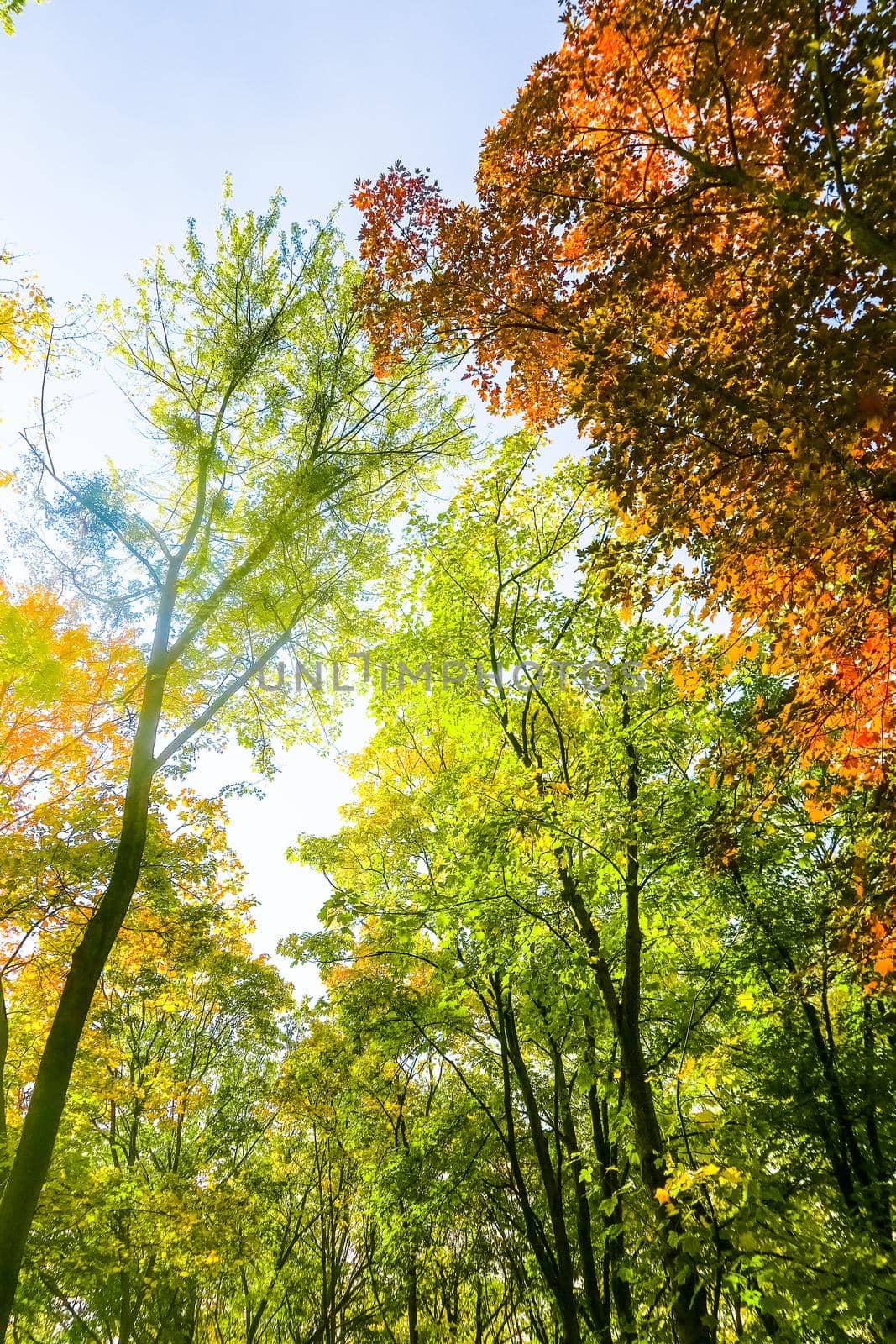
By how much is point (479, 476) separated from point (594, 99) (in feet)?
14.7

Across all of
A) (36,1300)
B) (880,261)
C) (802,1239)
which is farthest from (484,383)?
(36,1300)

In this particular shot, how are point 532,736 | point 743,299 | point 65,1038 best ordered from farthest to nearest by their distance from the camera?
point 532,736 → point 65,1038 → point 743,299

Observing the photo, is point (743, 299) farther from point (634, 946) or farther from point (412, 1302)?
point (412, 1302)

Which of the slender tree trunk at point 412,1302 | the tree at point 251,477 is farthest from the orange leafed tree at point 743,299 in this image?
the slender tree trunk at point 412,1302

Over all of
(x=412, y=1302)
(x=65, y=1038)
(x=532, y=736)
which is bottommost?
(x=412, y=1302)

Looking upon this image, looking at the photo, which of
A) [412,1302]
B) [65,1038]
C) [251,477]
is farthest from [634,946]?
[412,1302]

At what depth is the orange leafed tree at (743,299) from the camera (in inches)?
94.7

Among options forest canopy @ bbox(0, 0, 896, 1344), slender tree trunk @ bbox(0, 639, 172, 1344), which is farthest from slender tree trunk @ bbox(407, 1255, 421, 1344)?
slender tree trunk @ bbox(0, 639, 172, 1344)

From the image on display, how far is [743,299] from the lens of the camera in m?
3.22

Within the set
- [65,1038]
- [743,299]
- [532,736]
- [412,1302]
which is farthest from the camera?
[412,1302]

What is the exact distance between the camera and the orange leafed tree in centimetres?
241

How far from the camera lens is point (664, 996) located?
22.2ft

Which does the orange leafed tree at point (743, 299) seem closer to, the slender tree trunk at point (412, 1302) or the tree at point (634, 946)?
the tree at point (634, 946)

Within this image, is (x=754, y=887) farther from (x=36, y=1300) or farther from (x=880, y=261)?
(x=36, y=1300)
